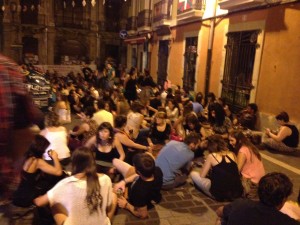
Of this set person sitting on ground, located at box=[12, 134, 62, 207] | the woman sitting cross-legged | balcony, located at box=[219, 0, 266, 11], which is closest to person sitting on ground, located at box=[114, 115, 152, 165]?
the woman sitting cross-legged

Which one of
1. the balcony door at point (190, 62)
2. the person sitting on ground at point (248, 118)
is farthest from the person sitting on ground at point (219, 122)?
the balcony door at point (190, 62)

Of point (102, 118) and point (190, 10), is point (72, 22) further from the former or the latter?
point (102, 118)

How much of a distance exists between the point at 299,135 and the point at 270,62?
2.35 m

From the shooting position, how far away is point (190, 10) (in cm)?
1375

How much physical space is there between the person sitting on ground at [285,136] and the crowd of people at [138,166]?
0.9 inches

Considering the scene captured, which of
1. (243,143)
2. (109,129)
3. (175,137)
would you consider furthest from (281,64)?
(109,129)

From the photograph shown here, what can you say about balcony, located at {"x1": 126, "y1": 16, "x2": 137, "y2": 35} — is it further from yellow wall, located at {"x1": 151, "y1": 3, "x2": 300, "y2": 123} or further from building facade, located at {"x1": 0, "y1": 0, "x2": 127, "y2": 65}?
yellow wall, located at {"x1": 151, "y1": 3, "x2": 300, "y2": 123}

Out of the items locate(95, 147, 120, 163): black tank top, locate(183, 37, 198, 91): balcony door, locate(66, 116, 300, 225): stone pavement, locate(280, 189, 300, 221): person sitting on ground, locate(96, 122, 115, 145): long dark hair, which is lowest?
locate(66, 116, 300, 225): stone pavement

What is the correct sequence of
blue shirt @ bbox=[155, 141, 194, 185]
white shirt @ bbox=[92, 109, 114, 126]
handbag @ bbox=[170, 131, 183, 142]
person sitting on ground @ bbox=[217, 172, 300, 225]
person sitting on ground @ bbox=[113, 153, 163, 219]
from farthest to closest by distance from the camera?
white shirt @ bbox=[92, 109, 114, 126] → handbag @ bbox=[170, 131, 183, 142] → blue shirt @ bbox=[155, 141, 194, 185] → person sitting on ground @ bbox=[113, 153, 163, 219] → person sitting on ground @ bbox=[217, 172, 300, 225]

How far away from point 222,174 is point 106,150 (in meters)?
1.85

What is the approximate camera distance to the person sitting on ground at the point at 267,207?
2.48 m

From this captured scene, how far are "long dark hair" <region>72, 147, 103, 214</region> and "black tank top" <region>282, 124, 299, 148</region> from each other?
5542mm

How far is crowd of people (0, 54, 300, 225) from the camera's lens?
3.22 m

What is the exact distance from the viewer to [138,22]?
78.8ft
